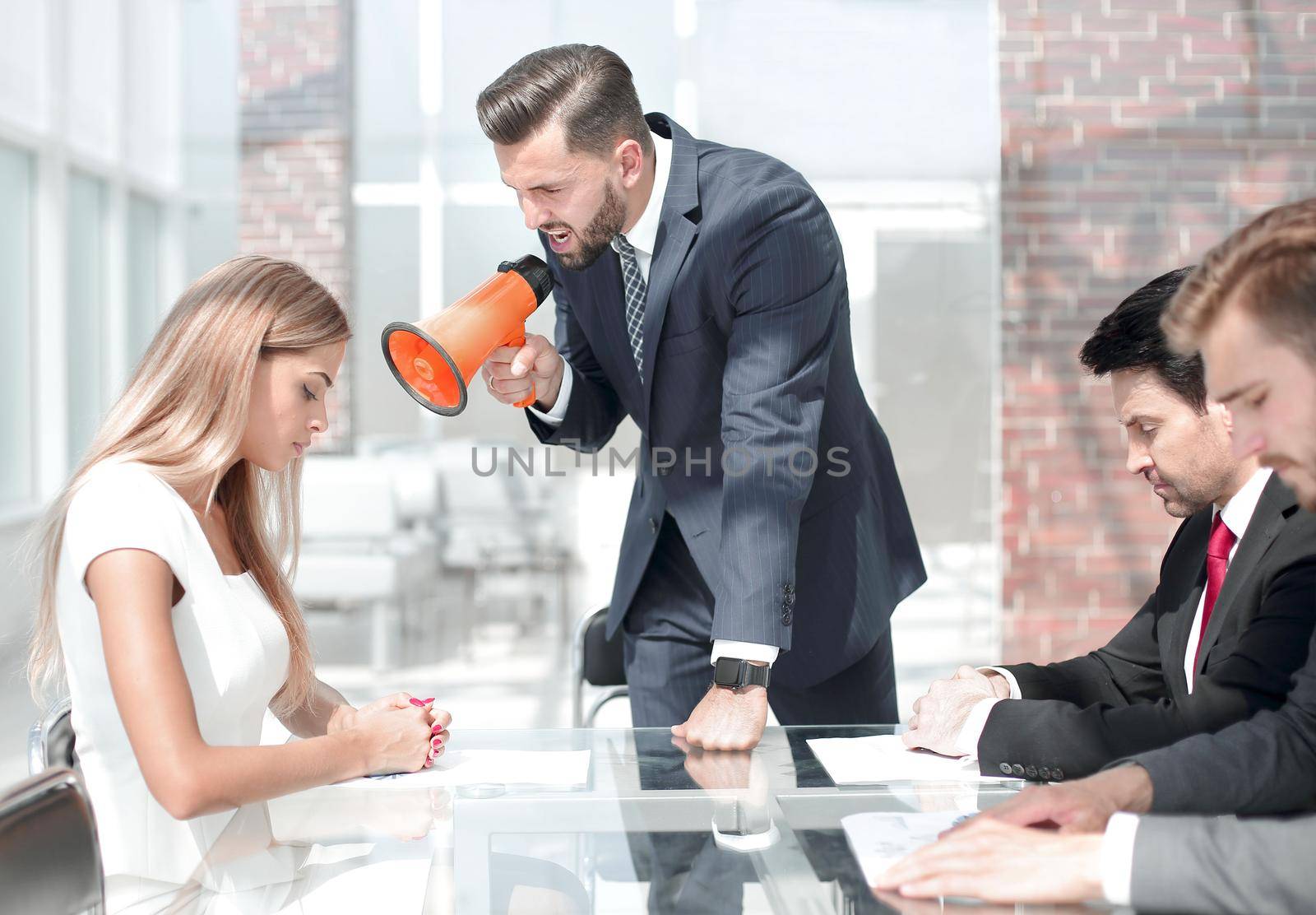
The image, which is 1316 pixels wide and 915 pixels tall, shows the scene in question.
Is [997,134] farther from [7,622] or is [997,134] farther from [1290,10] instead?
[7,622]

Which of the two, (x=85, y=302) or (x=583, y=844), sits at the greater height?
(x=85, y=302)

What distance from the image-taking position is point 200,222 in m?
4.05

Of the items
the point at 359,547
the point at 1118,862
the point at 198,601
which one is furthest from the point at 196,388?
the point at 359,547

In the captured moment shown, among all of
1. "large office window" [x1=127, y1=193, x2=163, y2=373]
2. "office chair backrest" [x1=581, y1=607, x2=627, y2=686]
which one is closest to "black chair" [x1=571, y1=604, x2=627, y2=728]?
"office chair backrest" [x1=581, y1=607, x2=627, y2=686]

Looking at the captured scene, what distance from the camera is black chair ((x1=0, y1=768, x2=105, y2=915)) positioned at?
1.03 m

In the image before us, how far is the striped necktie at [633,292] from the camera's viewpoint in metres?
1.92

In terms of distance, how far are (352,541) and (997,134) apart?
275 cm

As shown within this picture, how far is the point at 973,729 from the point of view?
1.47 metres

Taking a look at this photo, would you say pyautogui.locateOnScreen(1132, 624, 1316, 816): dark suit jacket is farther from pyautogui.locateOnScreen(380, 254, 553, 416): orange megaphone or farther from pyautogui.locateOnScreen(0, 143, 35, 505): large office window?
pyautogui.locateOnScreen(0, 143, 35, 505): large office window

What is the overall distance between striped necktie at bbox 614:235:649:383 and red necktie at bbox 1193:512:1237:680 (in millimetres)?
898

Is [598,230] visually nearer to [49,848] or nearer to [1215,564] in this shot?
[1215,564]

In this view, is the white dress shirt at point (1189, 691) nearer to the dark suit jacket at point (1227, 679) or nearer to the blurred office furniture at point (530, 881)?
the dark suit jacket at point (1227, 679)

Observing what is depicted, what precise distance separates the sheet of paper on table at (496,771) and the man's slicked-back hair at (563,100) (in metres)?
0.89

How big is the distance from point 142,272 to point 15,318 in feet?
1.64
